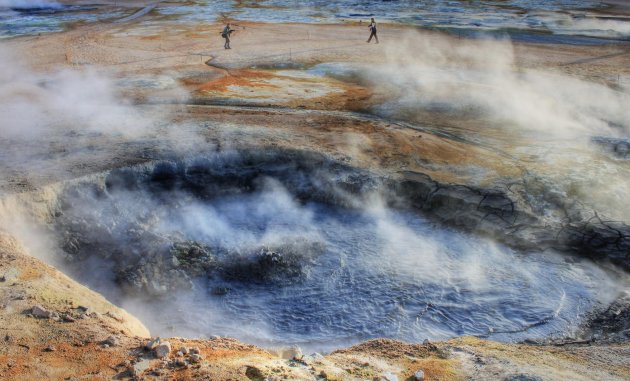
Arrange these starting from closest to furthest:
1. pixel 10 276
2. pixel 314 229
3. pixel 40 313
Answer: pixel 40 313 < pixel 10 276 < pixel 314 229

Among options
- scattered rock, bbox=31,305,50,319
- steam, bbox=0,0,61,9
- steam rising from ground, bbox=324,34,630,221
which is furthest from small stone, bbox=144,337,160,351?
steam, bbox=0,0,61,9

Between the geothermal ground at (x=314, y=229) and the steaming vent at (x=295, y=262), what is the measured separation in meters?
0.03

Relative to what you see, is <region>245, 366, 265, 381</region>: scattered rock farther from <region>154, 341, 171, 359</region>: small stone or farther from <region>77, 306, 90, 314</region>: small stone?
<region>77, 306, 90, 314</region>: small stone

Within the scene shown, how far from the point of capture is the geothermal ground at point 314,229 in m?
5.02

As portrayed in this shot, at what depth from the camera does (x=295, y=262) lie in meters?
7.35

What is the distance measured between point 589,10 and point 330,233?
2537 cm

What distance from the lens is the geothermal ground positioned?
16.5ft

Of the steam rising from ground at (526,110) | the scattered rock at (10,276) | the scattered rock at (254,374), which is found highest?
the steam rising from ground at (526,110)

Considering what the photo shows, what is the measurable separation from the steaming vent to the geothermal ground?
3cm

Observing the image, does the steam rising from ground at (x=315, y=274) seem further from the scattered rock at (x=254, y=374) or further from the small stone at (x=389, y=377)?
the scattered rock at (x=254, y=374)

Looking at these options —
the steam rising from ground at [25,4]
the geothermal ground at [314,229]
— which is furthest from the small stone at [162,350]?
the steam rising from ground at [25,4]

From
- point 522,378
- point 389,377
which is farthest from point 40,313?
point 522,378

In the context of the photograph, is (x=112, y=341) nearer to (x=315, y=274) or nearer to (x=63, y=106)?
(x=315, y=274)

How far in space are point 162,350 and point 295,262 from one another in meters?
2.92
